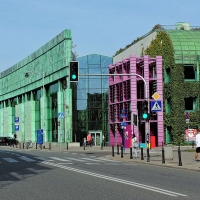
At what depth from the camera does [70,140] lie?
71.2 m

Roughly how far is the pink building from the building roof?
2.22 metres

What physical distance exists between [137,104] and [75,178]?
45.0 metres

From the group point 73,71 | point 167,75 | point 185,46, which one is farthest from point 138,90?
point 73,71

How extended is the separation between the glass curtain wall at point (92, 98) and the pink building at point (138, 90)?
30.2ft

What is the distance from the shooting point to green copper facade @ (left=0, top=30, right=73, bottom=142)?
71.9 meters

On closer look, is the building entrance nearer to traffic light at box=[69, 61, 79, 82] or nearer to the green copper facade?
the green copper facade

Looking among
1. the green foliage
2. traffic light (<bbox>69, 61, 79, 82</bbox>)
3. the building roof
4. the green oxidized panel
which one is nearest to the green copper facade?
the green oxidized panel

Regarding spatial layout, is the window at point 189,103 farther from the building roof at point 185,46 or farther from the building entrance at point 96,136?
the building entrance at point 96,136

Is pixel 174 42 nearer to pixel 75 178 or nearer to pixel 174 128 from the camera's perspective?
pixel 174 128

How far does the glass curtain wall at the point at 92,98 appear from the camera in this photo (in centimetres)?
7700

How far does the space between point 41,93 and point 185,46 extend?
106 ft

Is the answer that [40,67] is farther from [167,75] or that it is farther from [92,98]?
[167,75]

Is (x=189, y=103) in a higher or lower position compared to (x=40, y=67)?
lower

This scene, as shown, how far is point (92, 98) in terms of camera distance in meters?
78.0
